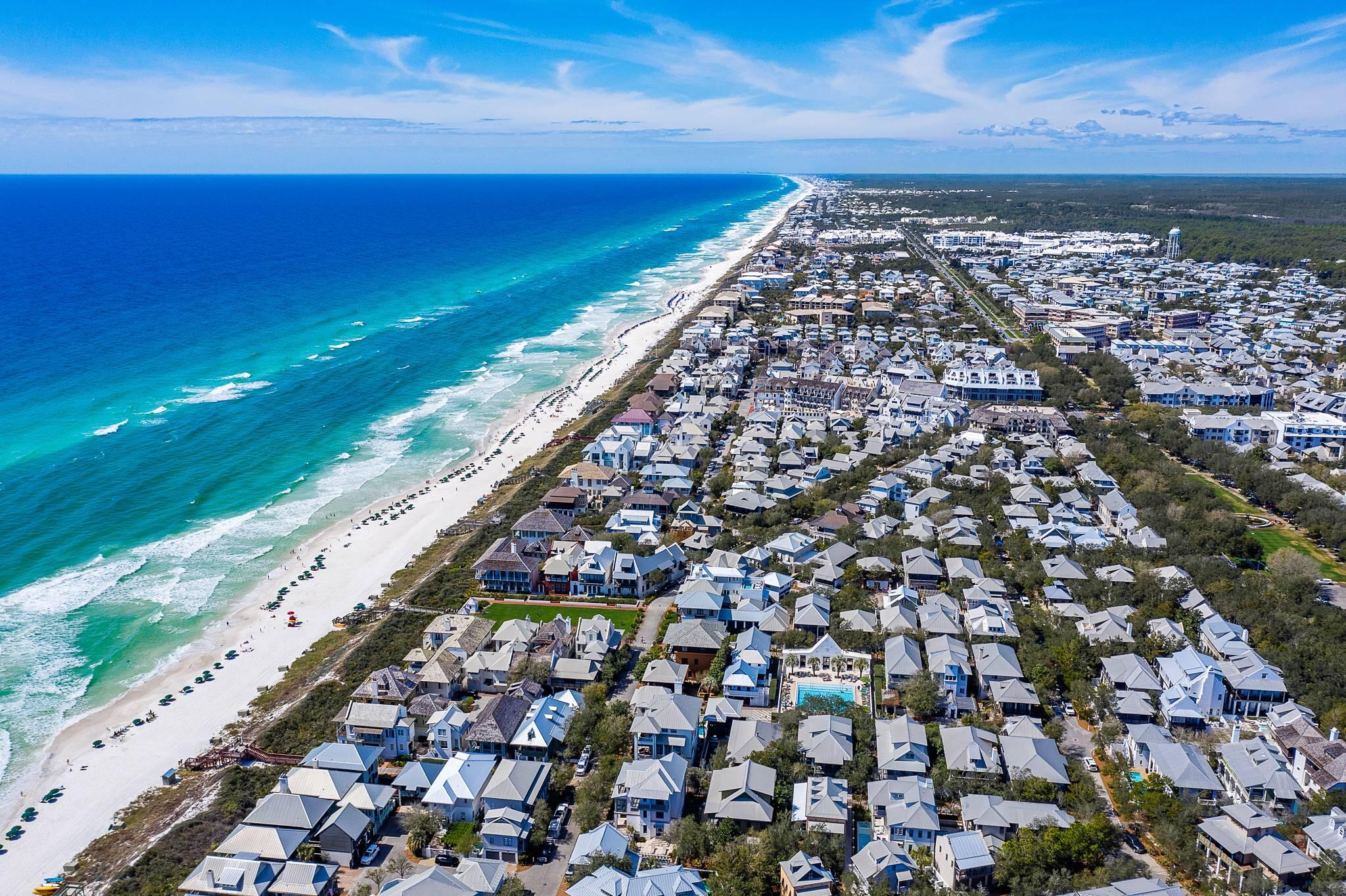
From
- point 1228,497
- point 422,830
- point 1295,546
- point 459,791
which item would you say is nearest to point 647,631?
point 459,791

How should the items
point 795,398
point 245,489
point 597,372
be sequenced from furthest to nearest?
point 597,372, point 795,398, point 245,489

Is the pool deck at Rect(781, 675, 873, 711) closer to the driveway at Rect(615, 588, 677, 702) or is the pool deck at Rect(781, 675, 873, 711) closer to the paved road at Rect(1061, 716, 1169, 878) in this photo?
the driveway at Rect(615, 588, 677, 702)

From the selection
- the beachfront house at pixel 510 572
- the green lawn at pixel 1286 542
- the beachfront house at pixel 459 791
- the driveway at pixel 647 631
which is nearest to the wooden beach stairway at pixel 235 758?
the beachfront house at pixel 459 791

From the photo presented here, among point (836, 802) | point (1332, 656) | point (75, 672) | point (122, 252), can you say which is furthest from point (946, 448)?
point (122, 252)

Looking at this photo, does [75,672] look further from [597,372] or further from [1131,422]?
[1131,422]

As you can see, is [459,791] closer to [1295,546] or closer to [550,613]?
[550,613]

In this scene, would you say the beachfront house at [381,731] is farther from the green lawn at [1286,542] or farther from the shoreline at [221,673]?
the green lawn at [1286,542]
